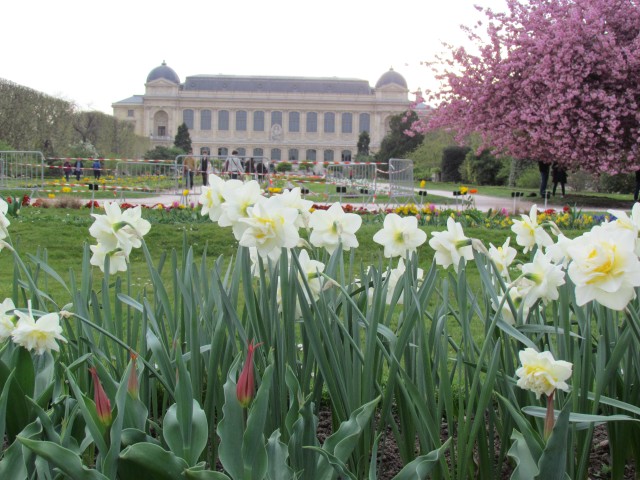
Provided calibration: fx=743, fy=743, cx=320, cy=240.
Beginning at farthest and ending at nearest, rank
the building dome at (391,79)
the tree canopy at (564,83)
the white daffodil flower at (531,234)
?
the building dome at (391,79) < the tree canopy at (564,83) < the white daffodil flower at (531,234)

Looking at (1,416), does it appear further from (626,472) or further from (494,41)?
(494,41)

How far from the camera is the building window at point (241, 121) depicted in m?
69.7

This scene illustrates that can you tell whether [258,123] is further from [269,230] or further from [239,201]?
[269,230]

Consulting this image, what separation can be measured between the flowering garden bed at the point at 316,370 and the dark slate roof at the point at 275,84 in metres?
70.1

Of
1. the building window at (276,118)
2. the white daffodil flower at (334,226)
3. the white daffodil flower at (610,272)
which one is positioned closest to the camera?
the white daffodil flower at (610,272)

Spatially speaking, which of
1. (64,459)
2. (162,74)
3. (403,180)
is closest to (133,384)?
(64,459)

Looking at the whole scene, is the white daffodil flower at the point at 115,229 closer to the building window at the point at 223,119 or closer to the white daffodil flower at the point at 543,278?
the white daffodil flower at the point at 543,278

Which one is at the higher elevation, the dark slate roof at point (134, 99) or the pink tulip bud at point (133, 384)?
the dark slate roof at point (134, 99)

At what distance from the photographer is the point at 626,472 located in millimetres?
1728

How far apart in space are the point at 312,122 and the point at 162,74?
1493cm

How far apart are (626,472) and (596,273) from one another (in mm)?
916

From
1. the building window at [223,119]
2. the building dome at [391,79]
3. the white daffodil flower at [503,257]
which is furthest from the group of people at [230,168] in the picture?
the building dome at [391,79]

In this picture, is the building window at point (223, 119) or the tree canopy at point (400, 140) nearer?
the tree canopy at point (400, 140)

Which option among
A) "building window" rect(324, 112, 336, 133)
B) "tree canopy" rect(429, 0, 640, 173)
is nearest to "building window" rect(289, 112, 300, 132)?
"building window" rect(324, 112, 336, 133)
